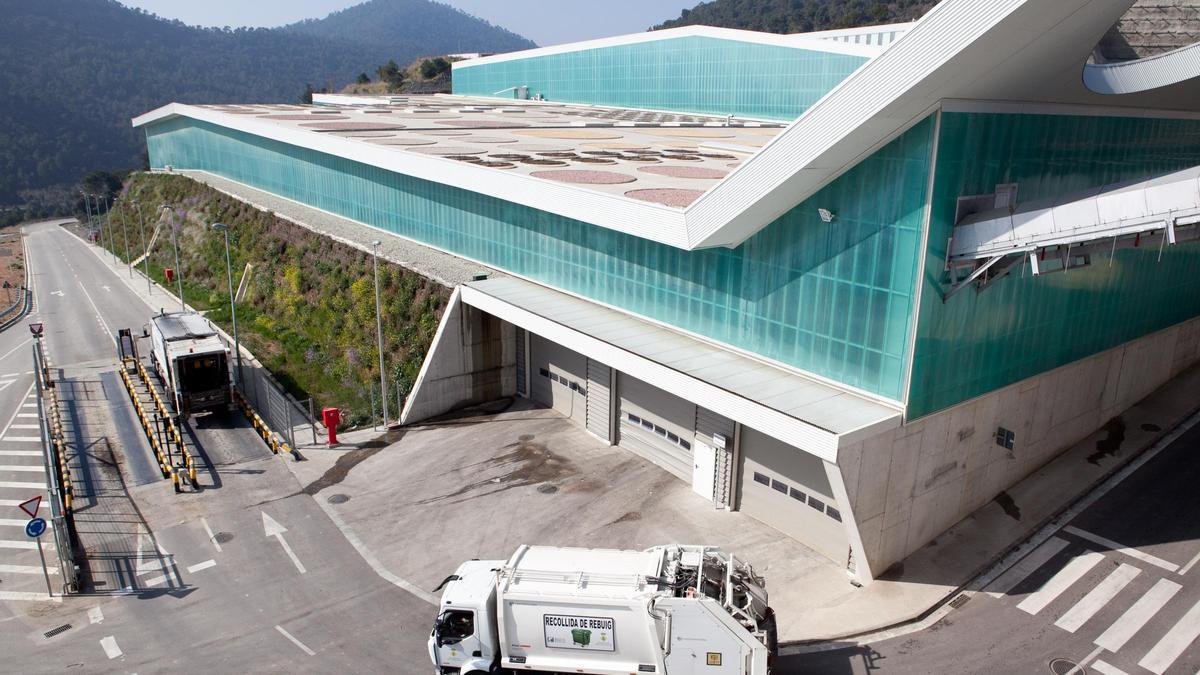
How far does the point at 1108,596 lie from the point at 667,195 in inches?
688

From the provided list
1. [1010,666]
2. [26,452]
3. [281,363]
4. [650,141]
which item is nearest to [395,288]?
[281,363]

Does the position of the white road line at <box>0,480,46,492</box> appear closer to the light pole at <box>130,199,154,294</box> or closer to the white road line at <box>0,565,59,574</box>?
the white road line at <box>0,565,59,574</box>

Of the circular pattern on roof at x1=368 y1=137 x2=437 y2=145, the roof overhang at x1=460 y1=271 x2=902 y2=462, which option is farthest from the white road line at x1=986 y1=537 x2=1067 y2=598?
the circular pattern on roof at x1=368 y1=137 x2=437 y2=145

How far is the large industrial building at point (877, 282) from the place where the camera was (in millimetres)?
17375

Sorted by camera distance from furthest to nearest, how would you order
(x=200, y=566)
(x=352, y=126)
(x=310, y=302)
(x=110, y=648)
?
(x=352, y=126) → (x=310, y=302) → (x=200, y=566) → (x=110, y=648)

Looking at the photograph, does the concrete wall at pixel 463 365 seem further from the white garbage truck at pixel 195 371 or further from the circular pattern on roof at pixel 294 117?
the circular pattern on roof at pixel 294 117

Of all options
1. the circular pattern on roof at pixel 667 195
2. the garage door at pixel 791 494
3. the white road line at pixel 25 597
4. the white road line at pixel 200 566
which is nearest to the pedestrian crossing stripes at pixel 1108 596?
the garage door at pixel 791 494

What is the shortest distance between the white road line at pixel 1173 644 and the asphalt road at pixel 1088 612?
2 cm

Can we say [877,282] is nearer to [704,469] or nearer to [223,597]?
[704,469]

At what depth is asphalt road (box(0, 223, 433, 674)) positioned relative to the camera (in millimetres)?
17141

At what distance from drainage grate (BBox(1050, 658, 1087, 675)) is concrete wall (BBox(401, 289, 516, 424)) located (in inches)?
859

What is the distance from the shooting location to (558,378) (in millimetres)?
30578

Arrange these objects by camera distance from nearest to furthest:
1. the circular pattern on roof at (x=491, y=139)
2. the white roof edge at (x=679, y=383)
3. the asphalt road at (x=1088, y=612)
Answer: the asphalt road at (x=1088, y=612), the white roof edge at (x=679, y=383), the circular pattern on roof at (x=491, y=139)

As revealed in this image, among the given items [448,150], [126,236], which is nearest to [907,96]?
[448,150]
